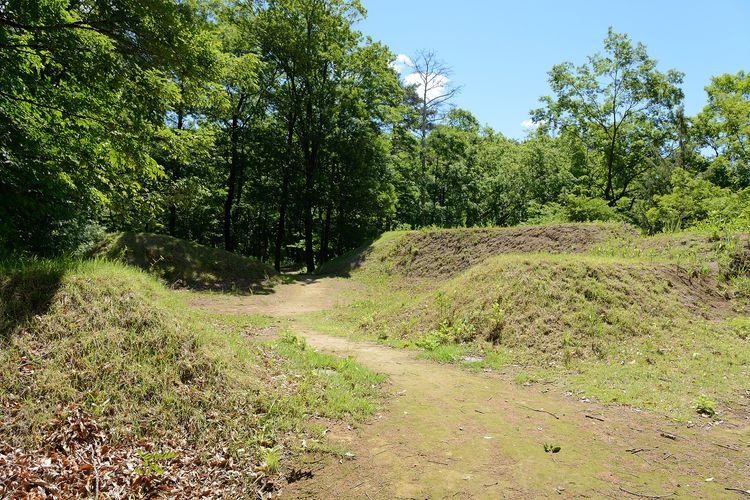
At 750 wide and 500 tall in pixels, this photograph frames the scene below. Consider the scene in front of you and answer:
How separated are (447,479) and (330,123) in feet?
78.7

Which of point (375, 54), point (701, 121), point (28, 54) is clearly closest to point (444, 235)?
point (375, 54)

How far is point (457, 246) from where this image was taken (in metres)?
19.7

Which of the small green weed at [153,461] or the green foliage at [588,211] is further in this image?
the green foliage at [588,211]

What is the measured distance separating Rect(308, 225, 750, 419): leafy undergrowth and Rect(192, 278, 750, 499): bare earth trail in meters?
0.74

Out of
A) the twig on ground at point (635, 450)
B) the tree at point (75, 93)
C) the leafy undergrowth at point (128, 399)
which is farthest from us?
the tree at point (75, 93)

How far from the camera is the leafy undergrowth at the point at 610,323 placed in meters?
6.92

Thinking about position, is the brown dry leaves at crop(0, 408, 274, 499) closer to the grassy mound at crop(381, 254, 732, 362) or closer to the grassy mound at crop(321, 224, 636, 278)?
the grassy mound at crop(381, 254, 732, 362)

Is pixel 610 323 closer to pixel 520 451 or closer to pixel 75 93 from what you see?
pixel 520 451

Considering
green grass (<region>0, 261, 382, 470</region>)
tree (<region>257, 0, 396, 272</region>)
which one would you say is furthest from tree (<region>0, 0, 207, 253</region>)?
tree (<region>257, 0, 396, 272</region>)

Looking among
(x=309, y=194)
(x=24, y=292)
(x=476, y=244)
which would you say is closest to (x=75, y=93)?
(x=24, y=292)

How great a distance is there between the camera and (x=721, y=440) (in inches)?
195

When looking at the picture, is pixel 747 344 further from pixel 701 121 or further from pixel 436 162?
pixel 701 121

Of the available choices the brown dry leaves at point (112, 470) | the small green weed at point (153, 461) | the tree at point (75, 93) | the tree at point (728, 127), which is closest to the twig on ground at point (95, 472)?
the brown dry leaves at point (112, 470)

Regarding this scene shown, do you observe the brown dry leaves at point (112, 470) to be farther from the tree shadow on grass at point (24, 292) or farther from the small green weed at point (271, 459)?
the tree shadow on grass at point (24, 292)
